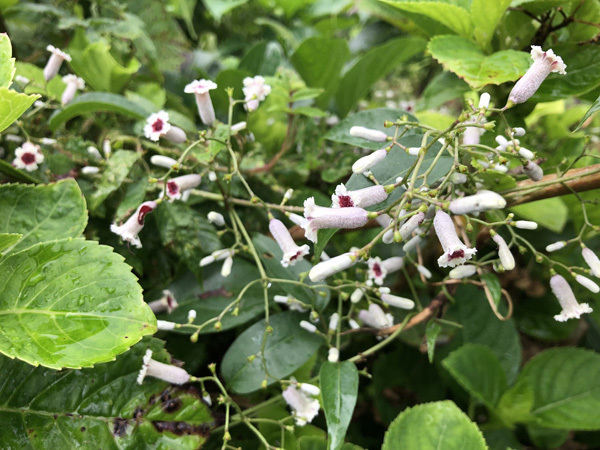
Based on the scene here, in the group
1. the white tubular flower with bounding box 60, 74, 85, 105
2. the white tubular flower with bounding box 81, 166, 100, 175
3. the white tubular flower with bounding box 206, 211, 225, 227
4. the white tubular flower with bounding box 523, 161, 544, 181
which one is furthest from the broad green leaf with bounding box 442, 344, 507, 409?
the white tubular flower with bounding box 60, 74, 85, 105

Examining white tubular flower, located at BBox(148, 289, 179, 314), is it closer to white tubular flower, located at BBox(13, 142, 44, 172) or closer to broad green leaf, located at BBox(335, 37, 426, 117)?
white tubular flower, located at BBox(13, 142, 44, 172)

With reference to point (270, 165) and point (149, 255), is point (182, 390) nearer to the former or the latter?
point (149, 255)

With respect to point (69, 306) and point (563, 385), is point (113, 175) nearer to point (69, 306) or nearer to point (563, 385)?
point (69, 306)

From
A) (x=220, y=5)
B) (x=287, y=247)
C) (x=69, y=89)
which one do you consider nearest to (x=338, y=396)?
(x=287, y=247)

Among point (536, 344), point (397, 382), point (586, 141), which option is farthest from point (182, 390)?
point (536, 344)

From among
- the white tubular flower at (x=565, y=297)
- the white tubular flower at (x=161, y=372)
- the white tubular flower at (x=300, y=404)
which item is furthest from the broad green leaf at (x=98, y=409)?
the white tubular flower at (x=565, y=297)

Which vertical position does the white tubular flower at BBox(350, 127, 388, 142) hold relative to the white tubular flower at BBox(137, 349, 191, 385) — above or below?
above
